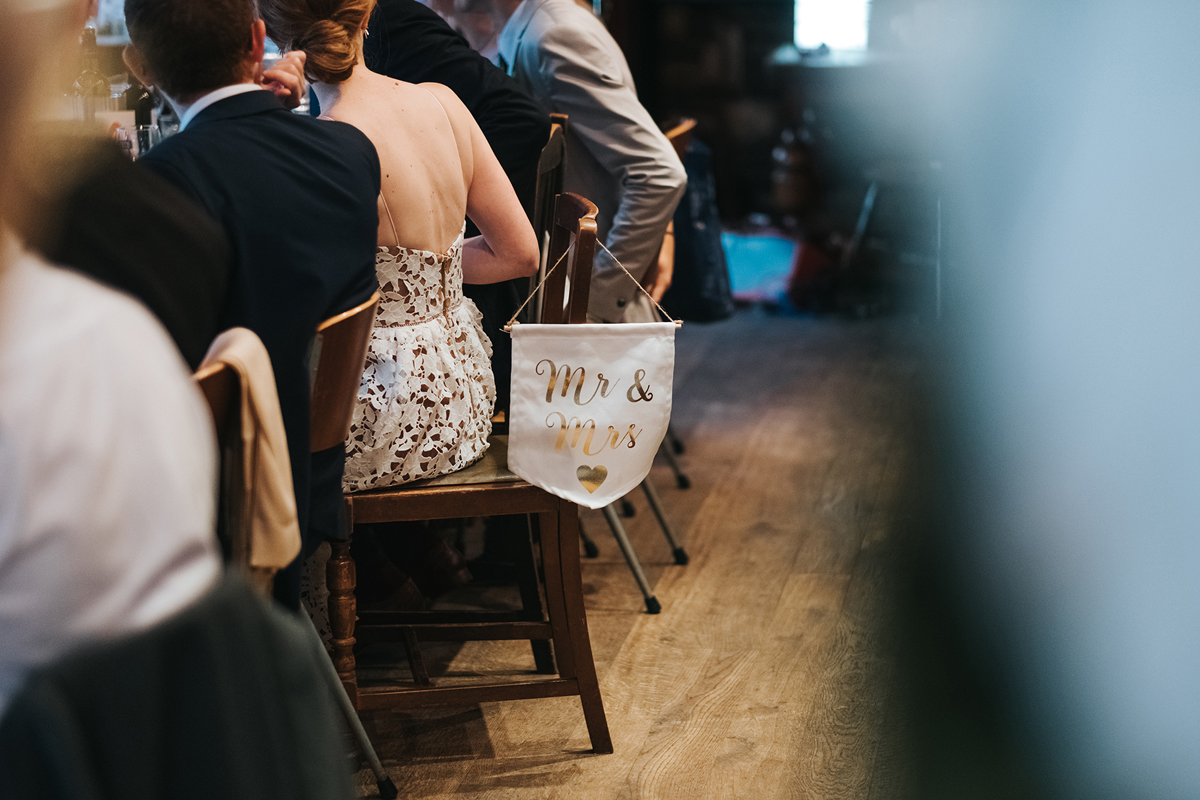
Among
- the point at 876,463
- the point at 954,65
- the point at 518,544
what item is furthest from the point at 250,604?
the point at 876,463

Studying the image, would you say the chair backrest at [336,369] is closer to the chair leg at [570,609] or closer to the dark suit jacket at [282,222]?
the dark suit jacket at [282,222]

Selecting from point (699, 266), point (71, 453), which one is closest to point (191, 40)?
point (71, 453)

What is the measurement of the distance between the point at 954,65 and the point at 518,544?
112 cm

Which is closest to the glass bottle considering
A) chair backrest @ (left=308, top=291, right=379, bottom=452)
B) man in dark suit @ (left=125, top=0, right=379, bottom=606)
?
man in dark suit @ (left=125, top=0, right=379, bottom=606)

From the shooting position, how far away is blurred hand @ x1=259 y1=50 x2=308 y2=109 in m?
1.58

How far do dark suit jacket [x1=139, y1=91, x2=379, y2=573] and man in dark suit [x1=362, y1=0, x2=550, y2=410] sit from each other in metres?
0.66

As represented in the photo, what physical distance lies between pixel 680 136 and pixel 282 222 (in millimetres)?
1462

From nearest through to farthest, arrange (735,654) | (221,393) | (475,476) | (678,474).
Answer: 1. (221,393)
2. (475,476)
3. (735,654)
4. (678,474)

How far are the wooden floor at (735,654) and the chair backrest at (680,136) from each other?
93cm

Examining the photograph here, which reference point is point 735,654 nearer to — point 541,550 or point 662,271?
point 541,550

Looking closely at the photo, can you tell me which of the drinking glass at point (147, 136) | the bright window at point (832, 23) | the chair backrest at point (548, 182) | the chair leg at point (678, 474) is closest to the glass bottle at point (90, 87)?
the drinking glass at point (147, 136)

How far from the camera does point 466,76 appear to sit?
206cm

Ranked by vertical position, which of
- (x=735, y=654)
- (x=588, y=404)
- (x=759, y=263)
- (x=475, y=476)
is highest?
(x=588, y=404)

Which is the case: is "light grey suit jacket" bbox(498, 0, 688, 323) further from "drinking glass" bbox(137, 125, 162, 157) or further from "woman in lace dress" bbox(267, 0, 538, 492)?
"drinking glass" bbox(137, 125, 162, 157)
